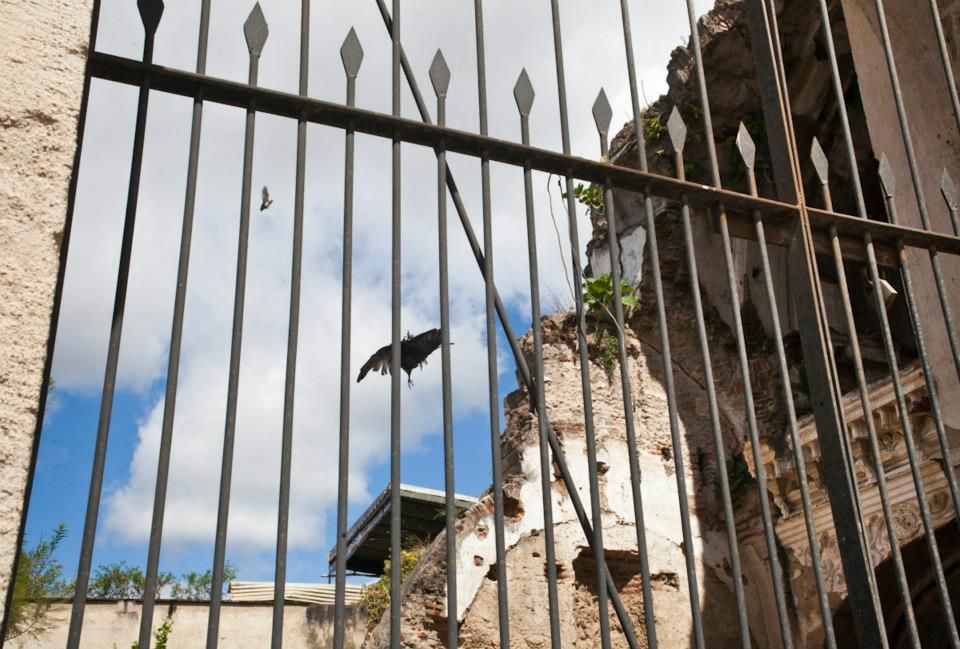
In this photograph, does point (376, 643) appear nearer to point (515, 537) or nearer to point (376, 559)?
point (515, 537)

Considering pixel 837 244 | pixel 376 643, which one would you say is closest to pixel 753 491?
pixel 376 643

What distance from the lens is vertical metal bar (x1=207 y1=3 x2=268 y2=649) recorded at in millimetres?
1840

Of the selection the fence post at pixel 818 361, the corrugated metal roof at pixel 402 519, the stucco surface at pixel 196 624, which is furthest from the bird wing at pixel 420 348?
the stucco surface at pixel 196 624

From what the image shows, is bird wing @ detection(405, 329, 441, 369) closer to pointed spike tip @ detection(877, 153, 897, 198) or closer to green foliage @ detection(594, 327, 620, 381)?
pointed spike tip @ detection(877, 153, 897, 198)

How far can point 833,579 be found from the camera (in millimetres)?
7863

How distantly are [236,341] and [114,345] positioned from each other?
24 cm

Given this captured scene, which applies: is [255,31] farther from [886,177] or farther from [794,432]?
[886,177]

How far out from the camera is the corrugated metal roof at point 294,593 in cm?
1338

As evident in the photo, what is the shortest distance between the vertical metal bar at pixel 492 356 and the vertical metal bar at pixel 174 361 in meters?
0.63

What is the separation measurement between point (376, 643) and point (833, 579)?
3.70 m

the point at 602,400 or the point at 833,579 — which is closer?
the point at 833,579

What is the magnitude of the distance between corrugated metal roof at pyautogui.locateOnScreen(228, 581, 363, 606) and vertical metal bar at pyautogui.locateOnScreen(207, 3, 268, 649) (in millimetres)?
11239

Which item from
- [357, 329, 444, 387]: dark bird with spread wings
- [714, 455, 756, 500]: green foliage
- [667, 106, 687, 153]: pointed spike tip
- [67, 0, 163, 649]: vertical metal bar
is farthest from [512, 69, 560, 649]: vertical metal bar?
[714, 455, 756, 500]: green foliage

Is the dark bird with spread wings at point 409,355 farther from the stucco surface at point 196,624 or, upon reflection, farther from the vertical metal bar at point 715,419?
the stucco surface at point 196,624
